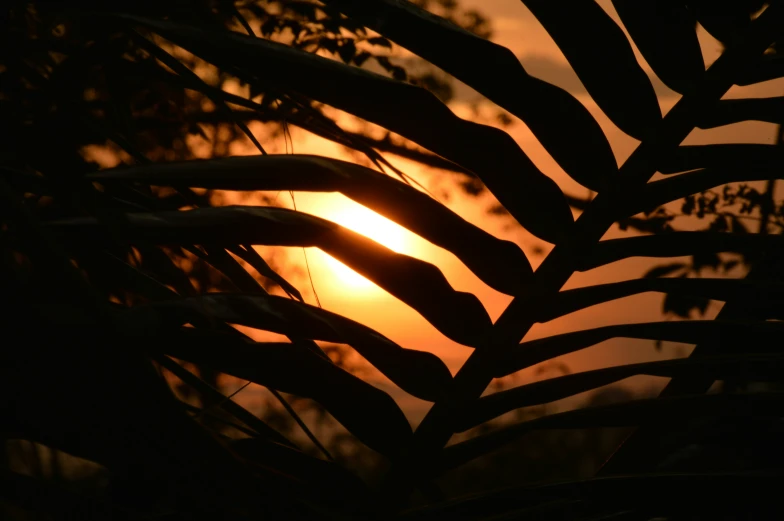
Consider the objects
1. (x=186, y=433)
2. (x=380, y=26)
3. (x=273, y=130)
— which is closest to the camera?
(x=186, y=433)

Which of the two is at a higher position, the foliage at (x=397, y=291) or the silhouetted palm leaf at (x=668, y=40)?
the silhouetted palm leaf at (x=668, y=40)

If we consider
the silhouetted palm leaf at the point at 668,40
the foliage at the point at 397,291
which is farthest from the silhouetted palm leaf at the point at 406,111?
the silhouetted palm leaf at the point at 668,40

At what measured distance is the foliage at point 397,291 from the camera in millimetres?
447

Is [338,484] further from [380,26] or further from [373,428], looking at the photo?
[380,26]

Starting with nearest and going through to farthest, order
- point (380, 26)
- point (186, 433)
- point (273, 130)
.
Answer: point (186, 433) → point (380, 26) → point (273, 130)

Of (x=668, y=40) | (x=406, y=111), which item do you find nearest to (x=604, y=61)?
(x=668, y=40)

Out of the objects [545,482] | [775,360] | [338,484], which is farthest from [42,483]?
[775,360]

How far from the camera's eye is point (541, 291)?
642 mm

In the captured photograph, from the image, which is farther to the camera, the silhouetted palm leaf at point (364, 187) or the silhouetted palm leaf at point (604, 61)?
the silhouetted palm leaf at point (604, 61)

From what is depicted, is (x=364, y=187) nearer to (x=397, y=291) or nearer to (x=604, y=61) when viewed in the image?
(x=397, y=291)

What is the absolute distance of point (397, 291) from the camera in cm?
61

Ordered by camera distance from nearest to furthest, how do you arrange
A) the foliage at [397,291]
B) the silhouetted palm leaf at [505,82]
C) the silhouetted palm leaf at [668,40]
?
the foliage at [397,291], the silhouetted palm leaf at [505,82], the silhouetted palm leaf at [668,40]

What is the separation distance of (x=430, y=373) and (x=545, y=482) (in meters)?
0.12

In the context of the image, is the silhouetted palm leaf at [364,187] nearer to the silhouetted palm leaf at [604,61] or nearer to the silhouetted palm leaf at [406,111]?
the silhouetted palm leaf at [406,111]
